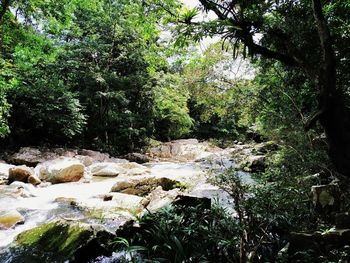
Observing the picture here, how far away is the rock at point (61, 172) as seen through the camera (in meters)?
10.9

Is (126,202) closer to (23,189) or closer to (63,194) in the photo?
(63,194)

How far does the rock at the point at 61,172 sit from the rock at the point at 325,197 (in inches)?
355

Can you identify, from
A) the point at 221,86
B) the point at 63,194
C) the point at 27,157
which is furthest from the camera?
the point at 27,157

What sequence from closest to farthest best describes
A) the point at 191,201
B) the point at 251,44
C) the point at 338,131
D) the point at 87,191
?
the point at 338,131 → the point at 251,44 → the point at 191,201 → the point at 87,191

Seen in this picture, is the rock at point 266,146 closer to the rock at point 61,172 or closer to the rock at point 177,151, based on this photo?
the rock at point 61,172

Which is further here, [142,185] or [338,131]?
[142,185]

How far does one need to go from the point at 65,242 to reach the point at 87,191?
16.1 feet

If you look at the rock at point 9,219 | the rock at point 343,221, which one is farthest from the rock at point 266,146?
the rock at point 9,219

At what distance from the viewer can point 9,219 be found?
6.23m

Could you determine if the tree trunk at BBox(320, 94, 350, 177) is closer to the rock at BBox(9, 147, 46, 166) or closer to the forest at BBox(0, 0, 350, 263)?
the forest at BBox(0, 0, 350, 263)

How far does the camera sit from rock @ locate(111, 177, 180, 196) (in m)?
8.73

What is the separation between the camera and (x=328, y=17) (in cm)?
484

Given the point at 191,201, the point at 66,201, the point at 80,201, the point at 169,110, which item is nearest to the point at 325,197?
the point at 191,201

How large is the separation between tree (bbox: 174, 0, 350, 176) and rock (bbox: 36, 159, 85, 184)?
8.95 metres
